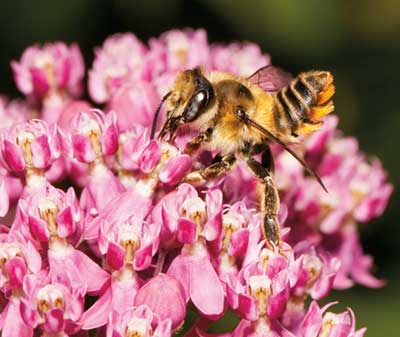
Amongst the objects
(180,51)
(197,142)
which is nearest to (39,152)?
(197,142)

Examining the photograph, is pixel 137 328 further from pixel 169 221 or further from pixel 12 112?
pixel 12 112

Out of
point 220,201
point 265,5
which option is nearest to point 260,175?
point 220,201

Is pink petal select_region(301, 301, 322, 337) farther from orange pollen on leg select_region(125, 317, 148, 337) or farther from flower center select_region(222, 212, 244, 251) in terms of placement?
orange pollen on leg select_region(125, 317, 148, 337)


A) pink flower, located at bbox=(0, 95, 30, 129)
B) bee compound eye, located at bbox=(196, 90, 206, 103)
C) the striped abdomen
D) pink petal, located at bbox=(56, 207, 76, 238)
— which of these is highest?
bee compound eye, located at bbox=(196, 90, 206, 103)

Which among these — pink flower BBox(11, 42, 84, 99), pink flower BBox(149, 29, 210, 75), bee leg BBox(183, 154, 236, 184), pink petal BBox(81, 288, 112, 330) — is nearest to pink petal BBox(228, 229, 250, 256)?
bee leg BBox(183, 154, 236, 184)

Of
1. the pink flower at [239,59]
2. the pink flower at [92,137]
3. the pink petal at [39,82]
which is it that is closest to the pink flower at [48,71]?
the pink petal at [39,82]

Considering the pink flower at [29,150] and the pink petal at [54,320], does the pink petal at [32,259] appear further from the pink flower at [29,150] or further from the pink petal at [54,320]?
the pink flower at [29,150]
